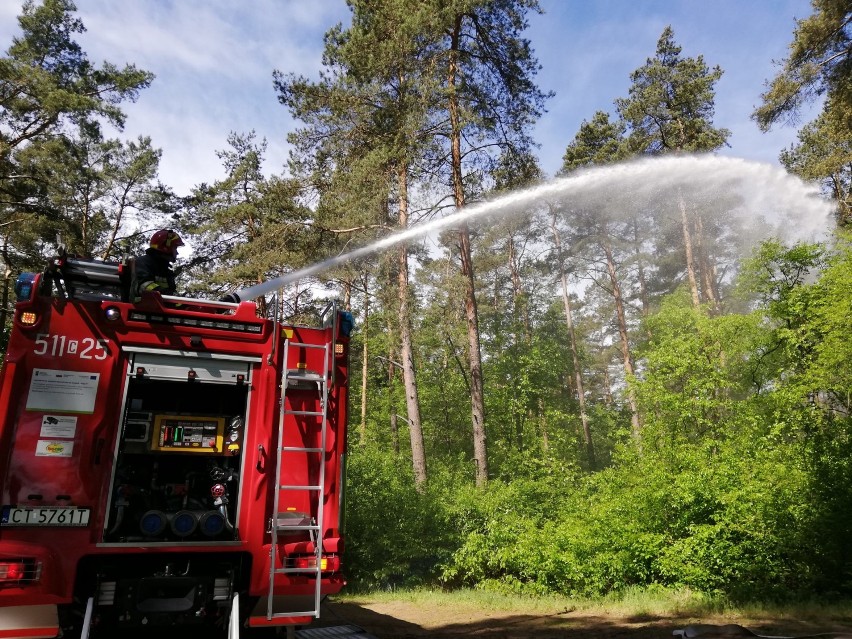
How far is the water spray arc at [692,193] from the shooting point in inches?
631

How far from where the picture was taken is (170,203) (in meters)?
24.6

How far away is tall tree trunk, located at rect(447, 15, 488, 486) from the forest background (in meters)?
0.06

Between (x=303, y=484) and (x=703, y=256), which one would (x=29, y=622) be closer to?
(x=303, y=484)

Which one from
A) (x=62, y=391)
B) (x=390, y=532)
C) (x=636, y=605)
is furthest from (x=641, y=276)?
(x=62, y=391)

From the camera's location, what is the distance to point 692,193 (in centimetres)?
2523

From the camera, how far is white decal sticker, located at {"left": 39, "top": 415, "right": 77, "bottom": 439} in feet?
14.5

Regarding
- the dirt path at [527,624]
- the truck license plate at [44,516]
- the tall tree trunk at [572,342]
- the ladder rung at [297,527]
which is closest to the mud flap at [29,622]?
the truck license plate at [44,516]

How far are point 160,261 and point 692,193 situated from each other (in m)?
24.5

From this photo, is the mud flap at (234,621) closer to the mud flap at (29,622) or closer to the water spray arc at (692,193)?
the mud flap at (29,622)

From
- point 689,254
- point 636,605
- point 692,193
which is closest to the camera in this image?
point 636,605

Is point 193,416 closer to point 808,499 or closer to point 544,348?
point 808,499

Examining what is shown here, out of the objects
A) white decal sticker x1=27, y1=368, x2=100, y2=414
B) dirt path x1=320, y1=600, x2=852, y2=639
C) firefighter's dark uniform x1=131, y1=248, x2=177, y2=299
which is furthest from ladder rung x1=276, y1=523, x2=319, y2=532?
dirt path x1=320, y1=600, x2=852, y2=639

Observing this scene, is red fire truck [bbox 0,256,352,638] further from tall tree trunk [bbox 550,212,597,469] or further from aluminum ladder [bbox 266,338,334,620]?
tall tree trunk [bbox 550,212,597,469]

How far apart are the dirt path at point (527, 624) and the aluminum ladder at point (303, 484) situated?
2796mm
